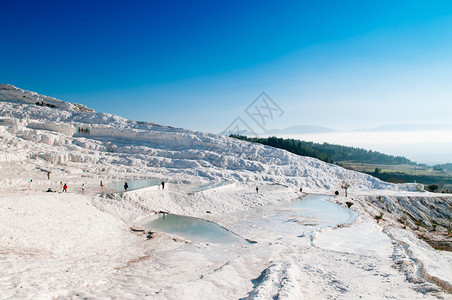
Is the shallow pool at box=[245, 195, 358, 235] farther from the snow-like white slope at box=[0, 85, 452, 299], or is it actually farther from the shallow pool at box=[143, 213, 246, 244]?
the shallow pool at box=[143, 213, 246, 244]

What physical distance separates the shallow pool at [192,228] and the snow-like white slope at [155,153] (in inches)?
399

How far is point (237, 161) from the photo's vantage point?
37.4 meters

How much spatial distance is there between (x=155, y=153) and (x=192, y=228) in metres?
23.8

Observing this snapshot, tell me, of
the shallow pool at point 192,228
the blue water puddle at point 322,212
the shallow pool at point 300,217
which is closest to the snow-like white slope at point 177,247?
the shallow pool at point 300,217

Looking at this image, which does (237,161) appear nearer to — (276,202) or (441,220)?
(276,202)

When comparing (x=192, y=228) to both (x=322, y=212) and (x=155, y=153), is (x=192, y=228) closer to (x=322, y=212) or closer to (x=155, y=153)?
(x=322, y=212)

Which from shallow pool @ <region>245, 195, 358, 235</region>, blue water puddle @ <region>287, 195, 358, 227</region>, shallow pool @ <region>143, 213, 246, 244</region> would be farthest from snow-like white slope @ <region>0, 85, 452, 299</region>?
blue water puddle @ <region>287, 195, 358, 227</region>

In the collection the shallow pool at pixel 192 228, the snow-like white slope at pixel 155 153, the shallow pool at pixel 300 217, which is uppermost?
the snow-like white slope at pixel 155 153

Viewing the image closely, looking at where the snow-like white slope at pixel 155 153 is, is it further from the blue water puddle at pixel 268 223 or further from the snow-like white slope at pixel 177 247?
the blue water puddle at pixel 268 223

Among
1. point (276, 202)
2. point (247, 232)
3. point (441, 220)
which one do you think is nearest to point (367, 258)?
point (247, 232)

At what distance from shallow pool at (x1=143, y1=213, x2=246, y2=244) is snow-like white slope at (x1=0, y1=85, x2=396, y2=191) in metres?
10.1

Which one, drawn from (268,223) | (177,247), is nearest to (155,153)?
(268,223)

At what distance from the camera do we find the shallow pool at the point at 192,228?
13.6m

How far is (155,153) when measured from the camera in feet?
123
